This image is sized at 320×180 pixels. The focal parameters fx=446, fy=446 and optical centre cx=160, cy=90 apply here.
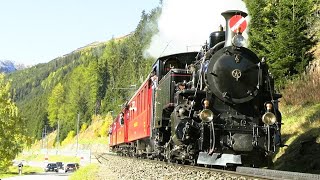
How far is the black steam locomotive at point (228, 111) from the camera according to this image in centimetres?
1098

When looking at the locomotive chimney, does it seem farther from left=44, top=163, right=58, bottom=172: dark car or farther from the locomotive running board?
left=44, top=163, right=58, bottom=172: dark car

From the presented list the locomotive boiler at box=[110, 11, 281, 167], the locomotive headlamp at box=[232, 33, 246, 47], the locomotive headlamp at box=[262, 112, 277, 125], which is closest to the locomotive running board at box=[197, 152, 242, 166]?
the locomotive boiler at box=[110, 11, 281, 167]

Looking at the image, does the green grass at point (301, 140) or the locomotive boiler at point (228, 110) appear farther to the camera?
the green grass at point (301, 140)

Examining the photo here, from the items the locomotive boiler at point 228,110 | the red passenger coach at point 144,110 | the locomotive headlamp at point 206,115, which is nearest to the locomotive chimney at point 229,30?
the locomotive boiler at point 228,110

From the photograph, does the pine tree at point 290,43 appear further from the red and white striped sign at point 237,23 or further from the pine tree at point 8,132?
the pine tree at point 8,132

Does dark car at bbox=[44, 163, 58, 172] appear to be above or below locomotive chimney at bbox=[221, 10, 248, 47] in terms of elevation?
below

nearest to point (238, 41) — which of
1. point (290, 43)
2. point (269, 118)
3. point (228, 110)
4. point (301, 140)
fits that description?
point (228, 110)

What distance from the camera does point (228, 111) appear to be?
37.5ft

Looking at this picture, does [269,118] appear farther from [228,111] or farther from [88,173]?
[88,173]

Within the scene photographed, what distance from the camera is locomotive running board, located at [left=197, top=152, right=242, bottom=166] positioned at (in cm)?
1095

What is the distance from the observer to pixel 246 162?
37.3 ft

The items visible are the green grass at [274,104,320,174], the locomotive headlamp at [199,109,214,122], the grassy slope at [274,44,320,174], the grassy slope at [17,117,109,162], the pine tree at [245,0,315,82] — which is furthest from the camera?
the grassy slope at [17,117,109,162]

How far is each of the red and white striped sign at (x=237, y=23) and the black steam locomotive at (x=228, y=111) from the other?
0.19 metres

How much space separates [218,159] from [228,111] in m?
1.25
